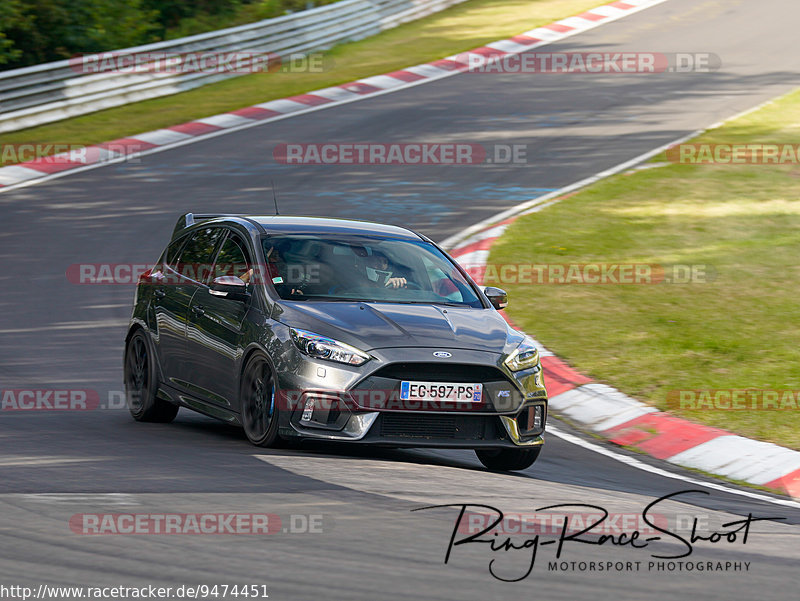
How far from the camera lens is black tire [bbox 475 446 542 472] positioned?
344 inches

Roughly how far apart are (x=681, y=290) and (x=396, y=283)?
250 inches

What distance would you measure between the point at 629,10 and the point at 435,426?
2899cm

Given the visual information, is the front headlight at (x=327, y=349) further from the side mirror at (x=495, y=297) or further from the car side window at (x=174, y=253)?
the car side window at (x=174, y=253)

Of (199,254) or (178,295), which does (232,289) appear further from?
(199,254)

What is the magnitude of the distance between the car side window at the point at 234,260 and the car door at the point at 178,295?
0.16m

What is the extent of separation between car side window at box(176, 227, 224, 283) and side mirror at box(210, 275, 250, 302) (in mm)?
759

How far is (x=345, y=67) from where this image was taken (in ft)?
95.7

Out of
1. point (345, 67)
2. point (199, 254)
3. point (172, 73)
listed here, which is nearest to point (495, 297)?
point (199, 254)

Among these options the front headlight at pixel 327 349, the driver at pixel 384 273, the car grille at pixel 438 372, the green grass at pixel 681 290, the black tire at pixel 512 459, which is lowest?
the green grass at pixel 681 290

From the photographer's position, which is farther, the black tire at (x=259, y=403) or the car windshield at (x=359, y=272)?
the car windshield at (x=359, y=272)

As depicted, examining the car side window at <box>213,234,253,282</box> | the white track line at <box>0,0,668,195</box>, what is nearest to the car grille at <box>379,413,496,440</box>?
the car side window at <box>213,234,253,282</box>

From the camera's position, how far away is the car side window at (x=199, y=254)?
9.98m

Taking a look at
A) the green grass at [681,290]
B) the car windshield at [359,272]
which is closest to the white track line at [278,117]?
the green grass at [681,290]

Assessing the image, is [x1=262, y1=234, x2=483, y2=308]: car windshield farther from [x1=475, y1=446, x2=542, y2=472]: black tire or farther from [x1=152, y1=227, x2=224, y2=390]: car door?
[x1=475, y1=446, x2=542, y2=472]: black tire
